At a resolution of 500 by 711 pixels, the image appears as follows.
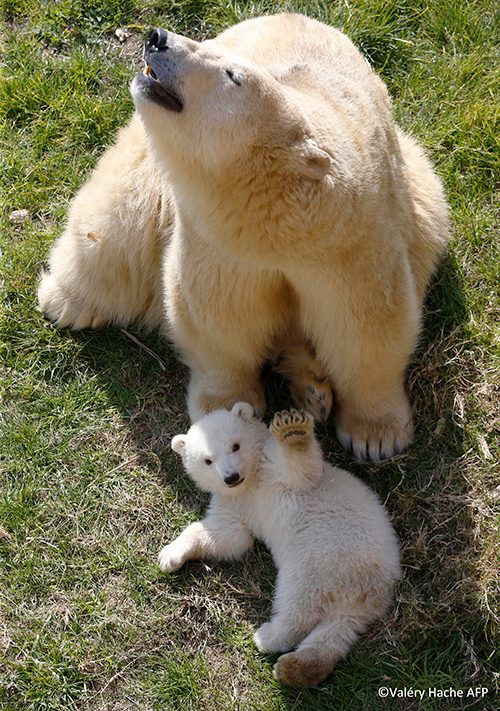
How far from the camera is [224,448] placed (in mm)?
3996

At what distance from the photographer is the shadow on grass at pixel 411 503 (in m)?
3.86

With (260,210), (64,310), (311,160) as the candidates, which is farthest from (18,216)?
(311,160)

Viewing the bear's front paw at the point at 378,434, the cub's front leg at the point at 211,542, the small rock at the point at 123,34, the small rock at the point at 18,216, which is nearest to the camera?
the cub's front leg at the point at 211,542

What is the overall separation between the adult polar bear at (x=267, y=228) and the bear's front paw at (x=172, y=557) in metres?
0.65

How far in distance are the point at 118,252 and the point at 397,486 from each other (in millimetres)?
1761

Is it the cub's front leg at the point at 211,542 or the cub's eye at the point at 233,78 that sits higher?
the cub's eye at the point at 233,78

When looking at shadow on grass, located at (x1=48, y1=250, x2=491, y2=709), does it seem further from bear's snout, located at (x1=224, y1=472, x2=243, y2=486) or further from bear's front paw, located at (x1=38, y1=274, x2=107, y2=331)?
bear's snout, located at (x1=224, y1=472, x2=243, y2=486)

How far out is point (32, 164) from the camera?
5547 mm

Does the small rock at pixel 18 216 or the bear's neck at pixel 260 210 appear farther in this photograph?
the small rock at pixel 18 216

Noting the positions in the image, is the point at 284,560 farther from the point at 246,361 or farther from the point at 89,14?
the point at 89,14

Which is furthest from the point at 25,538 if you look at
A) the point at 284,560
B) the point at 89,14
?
the point at 89,14

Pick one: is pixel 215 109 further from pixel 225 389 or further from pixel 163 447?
pixel 163 447

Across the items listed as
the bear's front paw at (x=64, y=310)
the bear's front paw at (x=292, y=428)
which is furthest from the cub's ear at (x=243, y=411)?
the bear's front paw at (x=64, y=310)

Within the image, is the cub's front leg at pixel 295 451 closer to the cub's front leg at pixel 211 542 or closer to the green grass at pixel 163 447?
the cub's front leg at pixel 211 542
